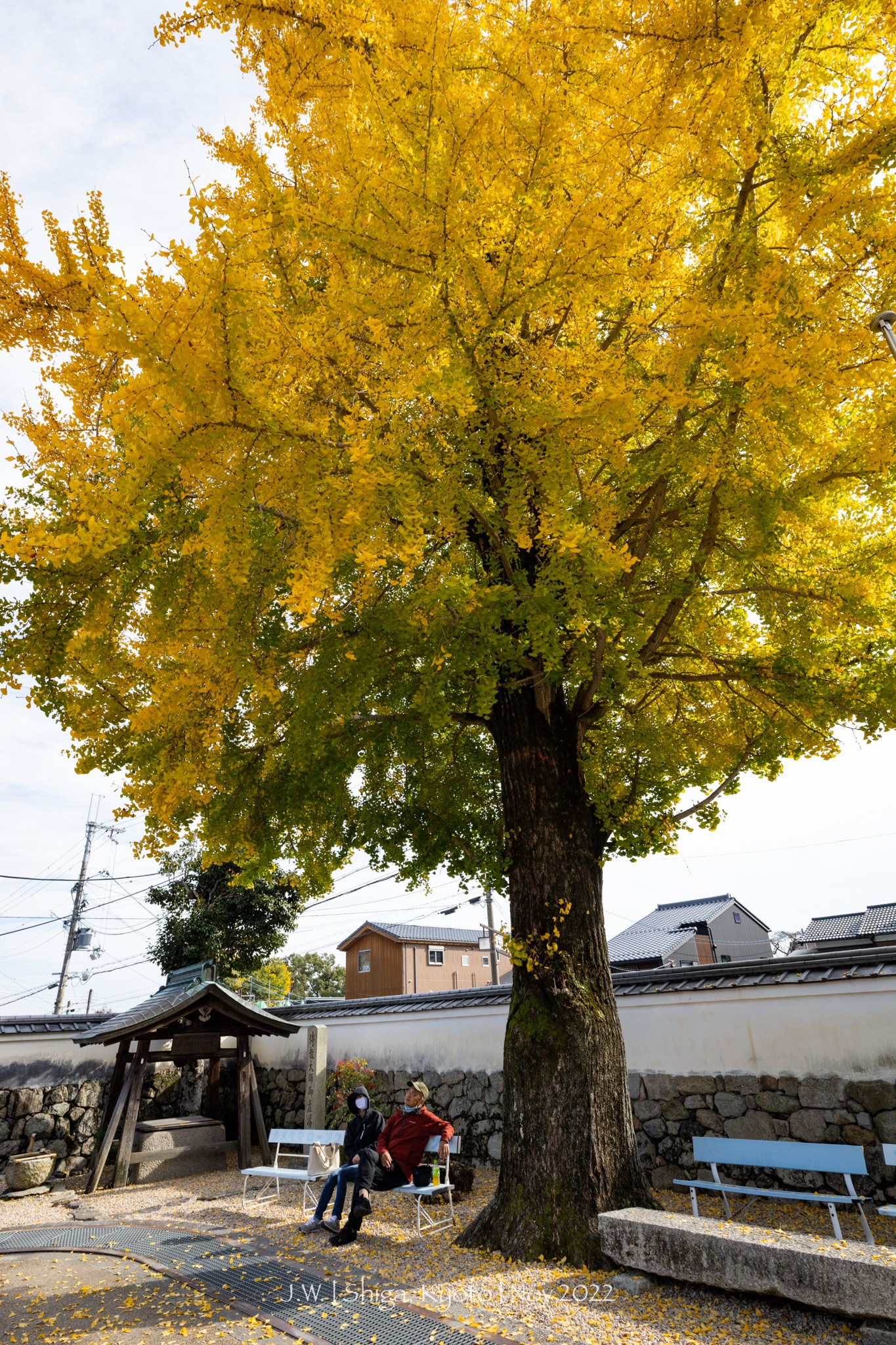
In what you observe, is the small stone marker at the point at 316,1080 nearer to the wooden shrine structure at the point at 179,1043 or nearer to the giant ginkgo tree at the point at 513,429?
the wooden shrine structure at the point at 179,1043

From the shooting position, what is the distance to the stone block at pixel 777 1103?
21.8 ft

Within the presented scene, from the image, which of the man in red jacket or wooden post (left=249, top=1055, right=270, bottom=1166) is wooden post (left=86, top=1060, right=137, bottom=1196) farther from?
the man in red jacket

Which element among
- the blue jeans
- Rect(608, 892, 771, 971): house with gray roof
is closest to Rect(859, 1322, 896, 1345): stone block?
the blue jeans

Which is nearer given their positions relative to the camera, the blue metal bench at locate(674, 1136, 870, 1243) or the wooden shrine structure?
the blue metal bench at locate(674, 1136, 870, 1243)

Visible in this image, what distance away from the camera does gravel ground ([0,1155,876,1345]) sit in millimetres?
3783

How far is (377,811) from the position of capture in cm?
720

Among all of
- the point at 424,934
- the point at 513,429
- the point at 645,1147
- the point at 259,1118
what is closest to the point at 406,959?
the point at 424,934

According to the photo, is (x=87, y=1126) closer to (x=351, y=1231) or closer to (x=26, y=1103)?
(x=26, y=1103)

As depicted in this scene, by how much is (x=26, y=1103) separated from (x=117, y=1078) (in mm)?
1765

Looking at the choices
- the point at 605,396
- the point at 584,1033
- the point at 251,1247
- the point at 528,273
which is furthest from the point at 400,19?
the point at 251,1247

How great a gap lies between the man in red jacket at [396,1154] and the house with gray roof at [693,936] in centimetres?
1781

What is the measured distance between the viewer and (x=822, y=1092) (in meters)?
6.49

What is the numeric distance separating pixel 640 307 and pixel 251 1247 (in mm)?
7363

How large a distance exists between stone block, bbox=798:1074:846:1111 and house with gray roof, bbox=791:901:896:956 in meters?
18.8
